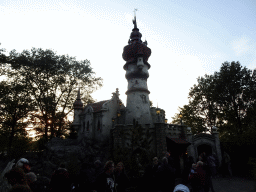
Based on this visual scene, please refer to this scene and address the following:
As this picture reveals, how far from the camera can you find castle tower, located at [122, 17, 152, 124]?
22812 mm

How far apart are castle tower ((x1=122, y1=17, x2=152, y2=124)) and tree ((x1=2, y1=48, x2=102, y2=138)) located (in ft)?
36.5

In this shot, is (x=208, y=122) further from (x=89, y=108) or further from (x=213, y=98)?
(x=89, y=108)

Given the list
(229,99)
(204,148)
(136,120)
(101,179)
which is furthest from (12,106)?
(229,99)

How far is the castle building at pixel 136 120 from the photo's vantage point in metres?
19.4

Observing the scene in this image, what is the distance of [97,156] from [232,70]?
→ 969 inches

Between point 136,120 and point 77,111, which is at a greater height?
point 77,111

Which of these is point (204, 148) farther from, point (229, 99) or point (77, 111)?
point (77, 111)

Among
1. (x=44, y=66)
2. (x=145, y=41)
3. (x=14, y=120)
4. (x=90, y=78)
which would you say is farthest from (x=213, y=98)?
(x=14, y=120)

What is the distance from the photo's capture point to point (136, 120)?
73.0ft

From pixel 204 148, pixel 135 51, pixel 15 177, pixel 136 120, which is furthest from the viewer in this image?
pixel 135 51

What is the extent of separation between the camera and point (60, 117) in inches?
1093

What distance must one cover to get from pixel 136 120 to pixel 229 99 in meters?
16.0

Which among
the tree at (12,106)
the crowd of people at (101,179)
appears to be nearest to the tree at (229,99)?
the crowd of people at (101,179)

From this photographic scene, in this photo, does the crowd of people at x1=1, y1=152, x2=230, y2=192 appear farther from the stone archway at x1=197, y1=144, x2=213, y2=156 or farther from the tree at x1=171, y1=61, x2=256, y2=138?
the tree at x1=171, y1=61, x2=256, y2=138
